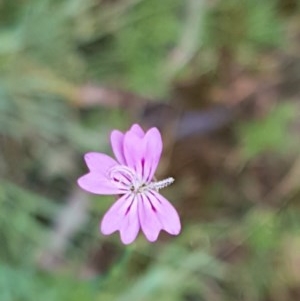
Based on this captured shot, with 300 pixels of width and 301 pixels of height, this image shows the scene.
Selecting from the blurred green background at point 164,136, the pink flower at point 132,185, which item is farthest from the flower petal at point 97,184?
the blurred green background at point 164,136

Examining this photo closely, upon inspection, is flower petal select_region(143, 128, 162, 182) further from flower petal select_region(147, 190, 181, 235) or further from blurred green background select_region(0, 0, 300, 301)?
blurred green background select_region(0, 0, 300, 301)

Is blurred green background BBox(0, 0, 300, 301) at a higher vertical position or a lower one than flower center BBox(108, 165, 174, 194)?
higher

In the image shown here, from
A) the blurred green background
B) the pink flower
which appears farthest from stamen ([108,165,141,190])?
the blurred green background

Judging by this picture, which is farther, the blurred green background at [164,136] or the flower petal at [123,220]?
the blurred green background at [164,136]

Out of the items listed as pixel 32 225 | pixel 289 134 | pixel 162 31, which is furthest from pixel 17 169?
pixel 289 134

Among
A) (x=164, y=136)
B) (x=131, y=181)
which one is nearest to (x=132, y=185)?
(x=131, y=181)

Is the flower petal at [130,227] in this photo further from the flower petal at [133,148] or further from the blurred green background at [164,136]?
the blurred green background at [164,136]

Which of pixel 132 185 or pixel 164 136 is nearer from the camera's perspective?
pixel 132 185

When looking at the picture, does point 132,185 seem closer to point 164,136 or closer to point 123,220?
point 123,220
